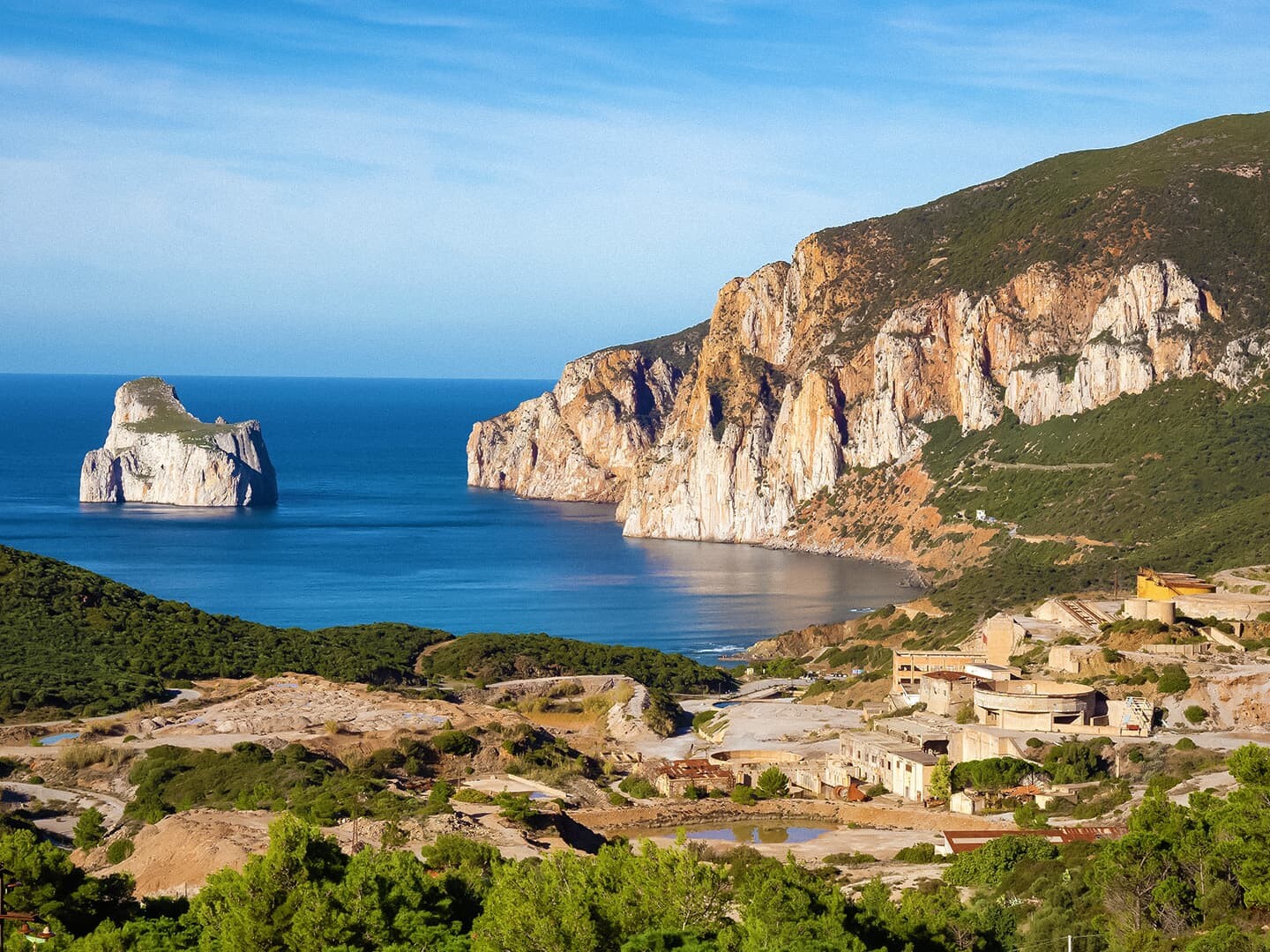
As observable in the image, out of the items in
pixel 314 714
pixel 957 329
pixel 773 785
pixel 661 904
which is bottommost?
pixel 773 785

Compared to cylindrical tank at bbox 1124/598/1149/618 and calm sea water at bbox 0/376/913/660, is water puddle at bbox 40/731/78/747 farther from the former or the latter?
calm sea water at bbox 0/376/913/660

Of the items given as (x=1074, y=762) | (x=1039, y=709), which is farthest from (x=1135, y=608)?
(x=1074, y=762)

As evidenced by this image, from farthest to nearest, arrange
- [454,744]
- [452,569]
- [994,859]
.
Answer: [452,569], [454,744], [994,859]

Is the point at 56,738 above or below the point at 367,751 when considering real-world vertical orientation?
above

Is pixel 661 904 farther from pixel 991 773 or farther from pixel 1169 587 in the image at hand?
pixel 1169 587

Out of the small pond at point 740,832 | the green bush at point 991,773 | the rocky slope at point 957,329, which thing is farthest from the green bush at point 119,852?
the rocky slope at point 957,329

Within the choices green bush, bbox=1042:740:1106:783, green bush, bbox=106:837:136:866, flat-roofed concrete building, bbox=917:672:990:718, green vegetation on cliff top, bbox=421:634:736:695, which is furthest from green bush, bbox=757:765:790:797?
green vegetation on cliff top, bbox=421:634:736:695

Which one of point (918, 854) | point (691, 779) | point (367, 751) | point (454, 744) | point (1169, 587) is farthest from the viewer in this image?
point (1169, 587)

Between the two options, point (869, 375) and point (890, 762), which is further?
point (869, 375)
